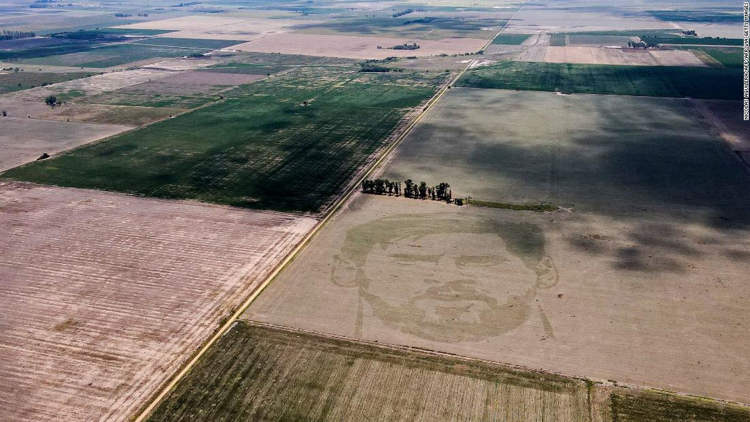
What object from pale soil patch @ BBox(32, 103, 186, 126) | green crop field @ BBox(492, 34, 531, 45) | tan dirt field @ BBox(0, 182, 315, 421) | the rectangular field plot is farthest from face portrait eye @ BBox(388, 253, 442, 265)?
green crop field @ BBox(492, 34, 531, 45)

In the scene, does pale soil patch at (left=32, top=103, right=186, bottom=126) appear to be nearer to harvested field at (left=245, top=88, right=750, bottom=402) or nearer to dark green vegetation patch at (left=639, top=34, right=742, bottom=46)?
harvested field at (left=245, top=88, right=750, bottom=402)

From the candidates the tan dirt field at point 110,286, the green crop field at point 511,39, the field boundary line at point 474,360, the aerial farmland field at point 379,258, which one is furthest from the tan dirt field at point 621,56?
the field boundary line at point 474,360

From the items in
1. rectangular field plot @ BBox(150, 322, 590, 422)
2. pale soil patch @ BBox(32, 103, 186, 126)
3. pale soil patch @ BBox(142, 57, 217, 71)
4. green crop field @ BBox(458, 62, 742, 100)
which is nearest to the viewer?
rectangular field plot @ BBox(150, 322, 590, 422)

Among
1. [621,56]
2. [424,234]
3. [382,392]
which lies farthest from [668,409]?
[621,56]

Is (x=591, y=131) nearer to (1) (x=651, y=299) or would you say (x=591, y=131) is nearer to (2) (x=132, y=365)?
(1) (x=651, y=299)

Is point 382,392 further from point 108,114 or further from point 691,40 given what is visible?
point 691,40
